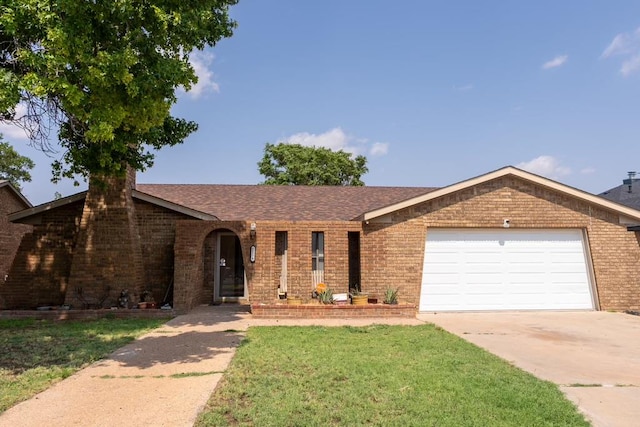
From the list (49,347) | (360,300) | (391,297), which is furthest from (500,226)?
(49,347)

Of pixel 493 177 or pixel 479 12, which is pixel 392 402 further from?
pixel 479 12

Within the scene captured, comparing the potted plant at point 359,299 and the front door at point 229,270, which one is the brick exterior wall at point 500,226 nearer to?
the potted plant at point 359,299

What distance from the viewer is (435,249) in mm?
12789

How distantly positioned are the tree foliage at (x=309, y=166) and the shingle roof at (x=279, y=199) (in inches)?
580

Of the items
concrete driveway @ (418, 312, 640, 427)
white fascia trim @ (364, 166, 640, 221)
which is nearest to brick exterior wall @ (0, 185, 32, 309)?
white fascia trim @ (364, 166, 640, 221)

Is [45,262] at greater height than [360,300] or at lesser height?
greater

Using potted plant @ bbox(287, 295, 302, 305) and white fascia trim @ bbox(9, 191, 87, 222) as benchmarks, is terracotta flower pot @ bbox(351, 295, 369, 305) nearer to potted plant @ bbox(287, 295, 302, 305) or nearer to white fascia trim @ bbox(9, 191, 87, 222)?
potted plant @ bbox(287, 295, 302, 305)

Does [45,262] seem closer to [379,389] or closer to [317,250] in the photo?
[317,250]

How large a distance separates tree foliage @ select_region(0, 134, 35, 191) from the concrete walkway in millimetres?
32168

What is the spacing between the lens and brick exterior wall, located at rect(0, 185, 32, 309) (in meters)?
16.5

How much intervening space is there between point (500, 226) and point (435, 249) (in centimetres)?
214

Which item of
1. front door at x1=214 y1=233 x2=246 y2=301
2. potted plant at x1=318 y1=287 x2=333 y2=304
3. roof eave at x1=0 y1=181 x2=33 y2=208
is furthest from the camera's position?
roof eave at x1=0 y1=181 x2=33 y2=208

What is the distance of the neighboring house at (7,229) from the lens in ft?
54.2

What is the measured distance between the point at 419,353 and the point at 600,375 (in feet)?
8.50
